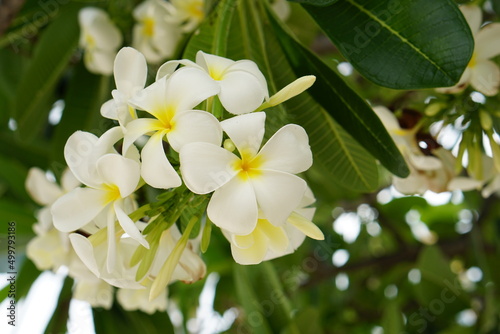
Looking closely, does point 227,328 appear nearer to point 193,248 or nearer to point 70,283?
point 70,283

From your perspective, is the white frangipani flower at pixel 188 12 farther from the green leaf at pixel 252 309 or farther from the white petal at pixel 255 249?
the white petal at pixel 255 249

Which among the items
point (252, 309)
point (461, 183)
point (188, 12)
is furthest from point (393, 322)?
point (188, 12)

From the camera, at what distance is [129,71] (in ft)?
1.81

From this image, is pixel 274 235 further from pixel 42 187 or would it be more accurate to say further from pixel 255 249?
pixel 42 187

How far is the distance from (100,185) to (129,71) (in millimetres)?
112

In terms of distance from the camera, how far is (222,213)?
1.54 ft

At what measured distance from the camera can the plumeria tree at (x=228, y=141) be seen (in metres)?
0.49

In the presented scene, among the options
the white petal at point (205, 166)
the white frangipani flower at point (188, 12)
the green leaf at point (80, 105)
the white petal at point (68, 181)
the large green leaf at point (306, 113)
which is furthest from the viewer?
the green leaf at point (80, 105)

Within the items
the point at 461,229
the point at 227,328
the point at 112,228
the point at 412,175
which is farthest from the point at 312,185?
the point at 112,228

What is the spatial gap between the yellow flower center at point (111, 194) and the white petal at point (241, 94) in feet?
0.42

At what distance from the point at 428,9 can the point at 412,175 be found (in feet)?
0.84

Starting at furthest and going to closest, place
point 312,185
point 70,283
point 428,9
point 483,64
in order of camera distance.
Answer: point 312,185
point 70,283
point 483,64
point 428,9

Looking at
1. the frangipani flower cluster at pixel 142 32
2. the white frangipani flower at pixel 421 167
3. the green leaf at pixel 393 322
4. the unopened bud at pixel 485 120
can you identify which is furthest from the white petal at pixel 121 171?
the green leaf at pixel 393 322

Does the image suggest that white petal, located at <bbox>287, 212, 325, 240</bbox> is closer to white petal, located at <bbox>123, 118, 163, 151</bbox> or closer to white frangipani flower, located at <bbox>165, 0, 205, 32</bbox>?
white petal, located at <bbox>123, 118, 163, 151</bbox>
